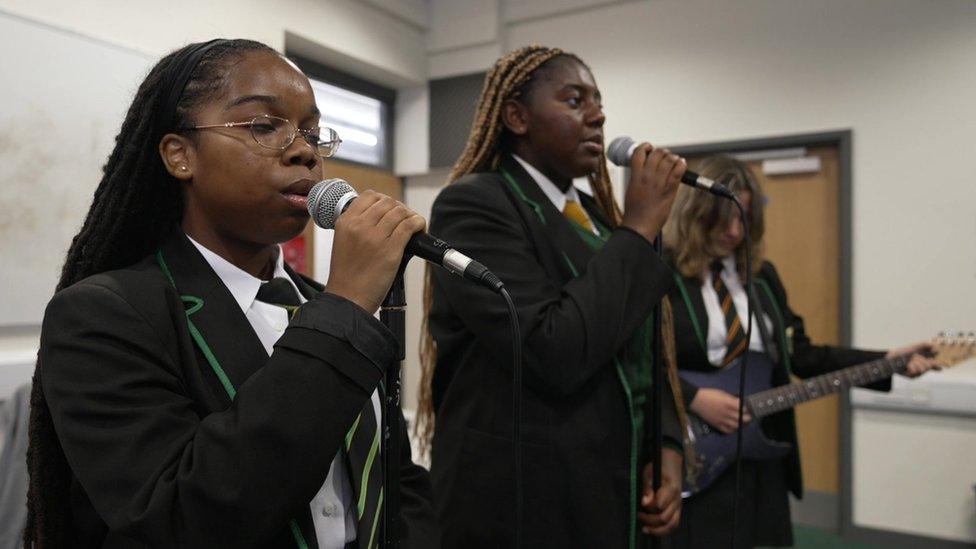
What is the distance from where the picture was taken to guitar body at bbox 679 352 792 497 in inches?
77.3

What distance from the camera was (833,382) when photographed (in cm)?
243

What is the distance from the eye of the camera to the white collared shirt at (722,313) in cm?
215

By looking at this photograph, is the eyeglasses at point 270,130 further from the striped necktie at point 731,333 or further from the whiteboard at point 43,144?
the whiteboard at point 43,144

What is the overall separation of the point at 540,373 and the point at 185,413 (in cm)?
62

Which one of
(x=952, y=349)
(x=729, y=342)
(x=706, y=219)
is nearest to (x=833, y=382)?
(x=952, y=349)

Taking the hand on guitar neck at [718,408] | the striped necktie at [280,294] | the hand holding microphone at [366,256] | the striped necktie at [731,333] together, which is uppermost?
the hand holding microphone at [366,256]

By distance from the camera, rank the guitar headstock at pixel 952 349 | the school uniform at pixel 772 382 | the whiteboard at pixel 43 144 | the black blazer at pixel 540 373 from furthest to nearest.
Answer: the whiteboard at pixel 43 144 < the guitar headstock at pixel 952 349 < the school uniform at pixel 772 382 < the black blazer at pixel 540 373

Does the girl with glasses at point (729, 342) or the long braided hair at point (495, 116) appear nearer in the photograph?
the long braided hair at point (495, 116)

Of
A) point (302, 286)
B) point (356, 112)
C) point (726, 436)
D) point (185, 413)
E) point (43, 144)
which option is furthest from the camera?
point (356, 112)

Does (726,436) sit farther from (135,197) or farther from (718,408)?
(135,197)

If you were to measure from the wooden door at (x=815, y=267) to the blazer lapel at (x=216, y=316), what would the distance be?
12.1 feet

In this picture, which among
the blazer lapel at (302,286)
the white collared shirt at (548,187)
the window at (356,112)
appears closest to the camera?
the blazer lapel at (302,286)

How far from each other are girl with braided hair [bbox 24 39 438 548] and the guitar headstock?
7.27 feet

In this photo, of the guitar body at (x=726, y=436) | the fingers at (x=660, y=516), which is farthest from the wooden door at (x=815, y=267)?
the fingers at (x=660, y=516)
